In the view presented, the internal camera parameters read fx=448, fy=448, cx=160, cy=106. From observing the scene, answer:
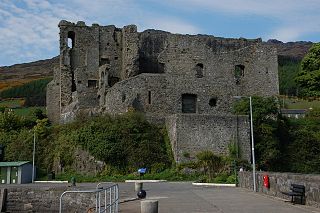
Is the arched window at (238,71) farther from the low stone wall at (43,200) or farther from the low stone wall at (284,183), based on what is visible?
the low stone wall at (43,200)

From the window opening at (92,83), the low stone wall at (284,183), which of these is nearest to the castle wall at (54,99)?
the window opening at (92,83)

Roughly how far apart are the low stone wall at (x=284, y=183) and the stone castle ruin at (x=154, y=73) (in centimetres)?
1411

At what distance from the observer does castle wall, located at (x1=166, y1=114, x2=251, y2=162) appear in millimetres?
38250

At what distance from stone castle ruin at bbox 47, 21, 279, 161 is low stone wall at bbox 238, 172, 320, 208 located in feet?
46.3

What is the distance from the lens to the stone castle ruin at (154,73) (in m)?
43.7

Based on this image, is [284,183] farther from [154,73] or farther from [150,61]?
[150,61]

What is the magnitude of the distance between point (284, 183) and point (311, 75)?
2119 cm

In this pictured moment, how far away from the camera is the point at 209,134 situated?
38469 mm

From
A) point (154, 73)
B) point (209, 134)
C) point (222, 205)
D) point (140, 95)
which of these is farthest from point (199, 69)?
point (222, 205)

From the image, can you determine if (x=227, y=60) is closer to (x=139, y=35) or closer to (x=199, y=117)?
(x=139, y=35)

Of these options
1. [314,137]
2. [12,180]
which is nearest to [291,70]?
[314,137]

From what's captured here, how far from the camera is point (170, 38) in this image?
166 ft

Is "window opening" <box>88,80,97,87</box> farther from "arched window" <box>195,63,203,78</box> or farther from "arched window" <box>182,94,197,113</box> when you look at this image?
"arched window" <box>195,63,203,78</box>

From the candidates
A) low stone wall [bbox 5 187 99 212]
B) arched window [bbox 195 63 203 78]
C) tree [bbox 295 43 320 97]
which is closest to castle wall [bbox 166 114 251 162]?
tree [bbox 295 43 320 97]
